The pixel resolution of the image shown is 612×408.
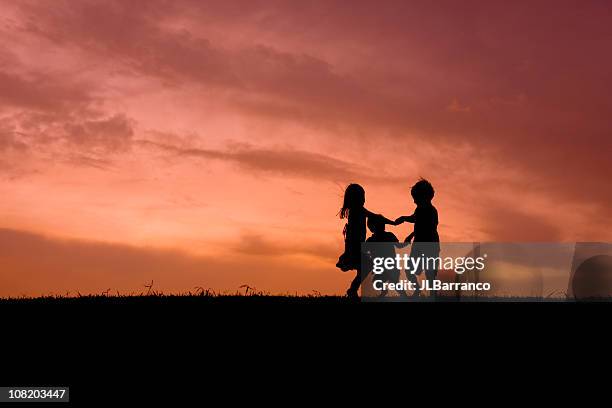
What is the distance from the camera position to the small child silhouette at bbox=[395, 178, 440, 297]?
1931 cm

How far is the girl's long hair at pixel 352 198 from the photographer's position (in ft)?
64.4

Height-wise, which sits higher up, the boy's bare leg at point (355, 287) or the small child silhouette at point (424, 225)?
the small child silhouette at point (424, 225)

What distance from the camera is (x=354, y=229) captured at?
19859 millimetres

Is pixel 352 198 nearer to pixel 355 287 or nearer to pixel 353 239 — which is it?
pixel 353 239

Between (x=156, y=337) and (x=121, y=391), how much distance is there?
236cm

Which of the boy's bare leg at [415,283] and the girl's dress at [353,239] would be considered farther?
the girl's dress at [353,239]

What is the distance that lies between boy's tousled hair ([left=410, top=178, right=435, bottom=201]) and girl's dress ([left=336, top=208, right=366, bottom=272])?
142 centimetres

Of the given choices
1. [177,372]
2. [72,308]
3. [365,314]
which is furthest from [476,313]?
[72,308]

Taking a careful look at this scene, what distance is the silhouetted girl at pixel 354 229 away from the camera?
64.5ft

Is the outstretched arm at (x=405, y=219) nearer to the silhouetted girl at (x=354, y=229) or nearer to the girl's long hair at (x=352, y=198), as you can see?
the silhouetted girl at (x=354, y=229)

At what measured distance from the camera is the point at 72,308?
16.6 m

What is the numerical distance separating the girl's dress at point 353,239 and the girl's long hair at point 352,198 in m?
0.15

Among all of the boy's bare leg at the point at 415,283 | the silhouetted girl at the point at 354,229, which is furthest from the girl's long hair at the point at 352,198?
the boy's bare leg at the point at 415,283

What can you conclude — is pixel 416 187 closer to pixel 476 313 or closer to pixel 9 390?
pixel 476 313
